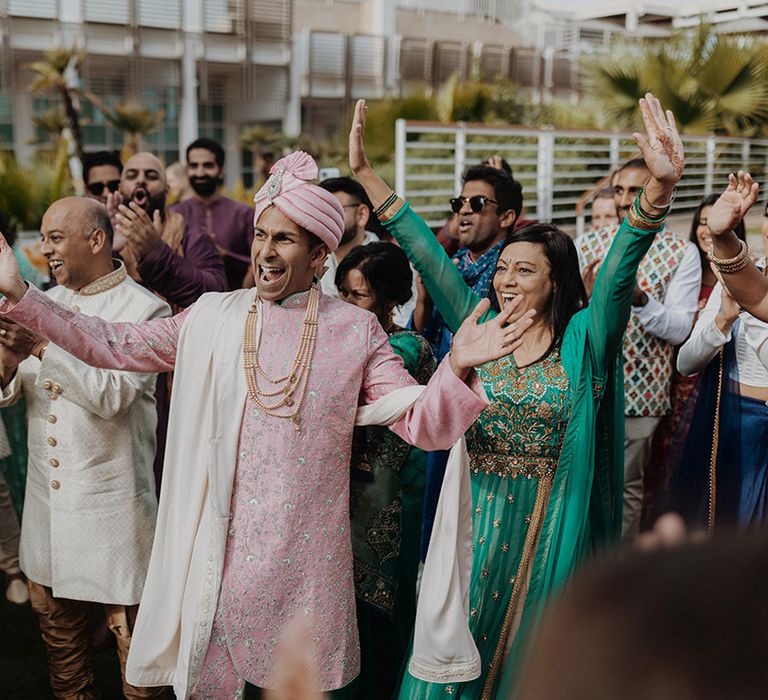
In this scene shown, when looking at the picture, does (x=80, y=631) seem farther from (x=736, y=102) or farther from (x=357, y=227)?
(x=736, y=102)

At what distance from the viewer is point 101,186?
4926 mm

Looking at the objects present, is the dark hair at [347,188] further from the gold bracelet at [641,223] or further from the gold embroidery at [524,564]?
the gold embroidery at [524,564]

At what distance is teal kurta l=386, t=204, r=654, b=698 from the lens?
9.02ft

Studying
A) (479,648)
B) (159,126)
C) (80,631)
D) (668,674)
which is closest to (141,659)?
(80,631)

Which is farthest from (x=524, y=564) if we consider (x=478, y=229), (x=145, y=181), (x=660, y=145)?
(x=145, y=181)

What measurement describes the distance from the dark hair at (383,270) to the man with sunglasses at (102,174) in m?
2.19

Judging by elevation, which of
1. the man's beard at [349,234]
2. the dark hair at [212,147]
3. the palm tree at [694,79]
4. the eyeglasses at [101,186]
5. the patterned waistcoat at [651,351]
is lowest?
the patterned waistcoat at [651,351]

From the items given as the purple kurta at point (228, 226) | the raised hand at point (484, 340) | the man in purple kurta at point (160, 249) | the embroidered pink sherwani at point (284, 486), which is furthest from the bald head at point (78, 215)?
the purple kurta at point (228, 226)

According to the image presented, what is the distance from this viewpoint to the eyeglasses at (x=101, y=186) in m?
4.93

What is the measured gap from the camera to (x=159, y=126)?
781 inches

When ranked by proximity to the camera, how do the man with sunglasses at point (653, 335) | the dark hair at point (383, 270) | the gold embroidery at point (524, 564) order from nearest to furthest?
the gold embroidery at point (524, 564), the dark hair at point (383, 270), the man with sunglasses at point (653, 335)

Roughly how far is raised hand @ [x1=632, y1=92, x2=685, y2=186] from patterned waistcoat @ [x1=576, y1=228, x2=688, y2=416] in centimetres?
143

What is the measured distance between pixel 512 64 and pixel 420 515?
894 inches

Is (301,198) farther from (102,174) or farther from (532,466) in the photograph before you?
(102,174)
